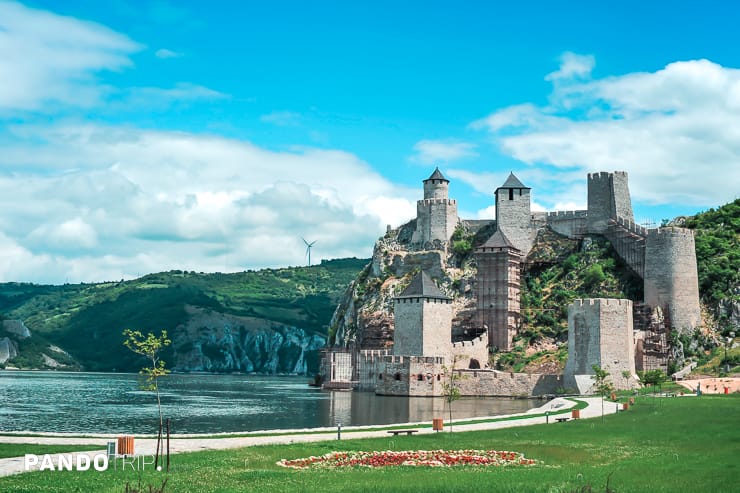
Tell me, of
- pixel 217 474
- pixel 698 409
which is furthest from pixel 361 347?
pixel 217 474

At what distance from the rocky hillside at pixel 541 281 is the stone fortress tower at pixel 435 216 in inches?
46.5

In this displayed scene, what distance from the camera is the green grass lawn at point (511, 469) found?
20.9 meters

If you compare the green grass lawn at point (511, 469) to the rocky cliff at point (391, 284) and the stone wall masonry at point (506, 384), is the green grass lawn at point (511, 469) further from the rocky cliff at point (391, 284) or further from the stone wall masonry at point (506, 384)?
the rocky cliff at point (391, 284)

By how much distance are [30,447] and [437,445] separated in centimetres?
1273

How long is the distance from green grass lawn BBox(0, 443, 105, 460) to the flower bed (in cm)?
676

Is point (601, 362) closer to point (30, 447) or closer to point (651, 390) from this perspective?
point (651, 390)

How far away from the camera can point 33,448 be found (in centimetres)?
2794

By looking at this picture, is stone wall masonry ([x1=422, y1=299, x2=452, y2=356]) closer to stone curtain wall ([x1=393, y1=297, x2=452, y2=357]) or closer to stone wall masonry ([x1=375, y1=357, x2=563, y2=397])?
stone curtain wall ([x1=393, y1=297, x2=452, y2=357])

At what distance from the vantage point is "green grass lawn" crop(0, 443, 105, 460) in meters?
26.8

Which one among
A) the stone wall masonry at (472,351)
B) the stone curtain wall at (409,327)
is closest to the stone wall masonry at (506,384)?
the stone curtain wall at (409,327)

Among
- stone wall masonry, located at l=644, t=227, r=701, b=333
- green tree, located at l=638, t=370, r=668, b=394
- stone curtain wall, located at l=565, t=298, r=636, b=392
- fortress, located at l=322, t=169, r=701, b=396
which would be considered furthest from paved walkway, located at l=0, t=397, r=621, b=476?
stone wall masonry, located at l=644, t=227, r=701, b=333

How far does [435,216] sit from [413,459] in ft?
251

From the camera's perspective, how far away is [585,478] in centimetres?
2188

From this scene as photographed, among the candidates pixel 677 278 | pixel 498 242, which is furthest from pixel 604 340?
pixel 498 242
